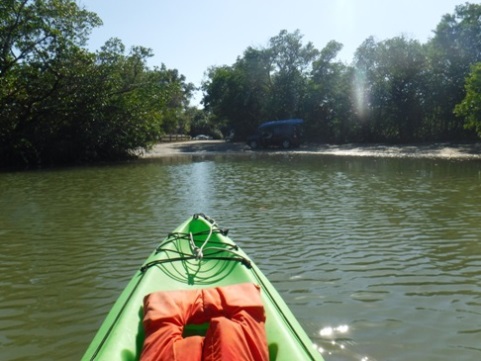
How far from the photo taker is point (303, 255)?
7695 millimetres

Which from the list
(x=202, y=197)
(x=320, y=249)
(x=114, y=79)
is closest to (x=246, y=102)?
(x=114, y=79)

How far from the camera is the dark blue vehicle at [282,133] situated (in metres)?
39.2

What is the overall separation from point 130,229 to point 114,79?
71.3 feet

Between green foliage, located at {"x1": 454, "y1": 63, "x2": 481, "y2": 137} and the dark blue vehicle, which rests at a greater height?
green foliage, located at {"x1": 454, "y1": 63, "x2": 481, "y2": 137}


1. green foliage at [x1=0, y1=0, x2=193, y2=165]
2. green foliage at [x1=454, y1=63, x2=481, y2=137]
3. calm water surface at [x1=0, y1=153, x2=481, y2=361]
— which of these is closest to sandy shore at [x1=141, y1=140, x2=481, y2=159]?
green foliage at [x1=454, y1=63, x2=481, y2=137]

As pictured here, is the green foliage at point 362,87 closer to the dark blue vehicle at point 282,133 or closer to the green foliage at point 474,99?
the green foliage at point 474,99

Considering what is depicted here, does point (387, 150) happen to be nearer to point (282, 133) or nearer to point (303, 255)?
point (282, 133)

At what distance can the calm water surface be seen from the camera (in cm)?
487

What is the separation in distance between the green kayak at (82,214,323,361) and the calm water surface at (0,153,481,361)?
0.87m

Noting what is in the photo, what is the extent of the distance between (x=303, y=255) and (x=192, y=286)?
3186 millimetres

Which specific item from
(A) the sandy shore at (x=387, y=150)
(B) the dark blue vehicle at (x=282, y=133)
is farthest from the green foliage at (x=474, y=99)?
(B) the dark blue vehicle at (x=282, y=133)

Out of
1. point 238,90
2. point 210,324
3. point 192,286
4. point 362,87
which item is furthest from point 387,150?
point 210,324

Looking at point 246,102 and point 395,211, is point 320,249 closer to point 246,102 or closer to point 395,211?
point 395,211

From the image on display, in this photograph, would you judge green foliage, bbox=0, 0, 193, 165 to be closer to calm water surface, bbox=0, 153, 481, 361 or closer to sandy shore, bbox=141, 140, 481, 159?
sandy shore, bbox=141, 140, 481, 159
